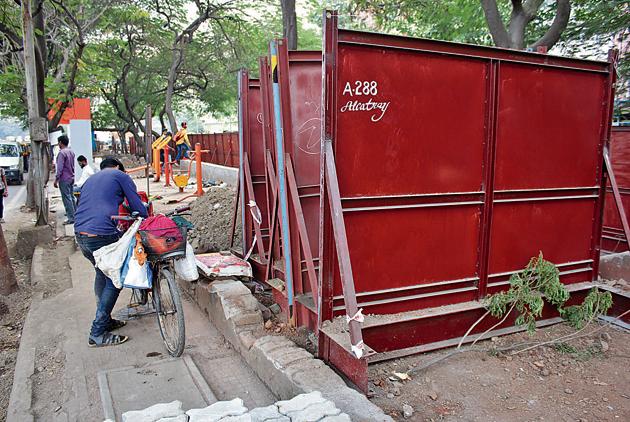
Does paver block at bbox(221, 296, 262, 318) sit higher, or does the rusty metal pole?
the rusty metal pole

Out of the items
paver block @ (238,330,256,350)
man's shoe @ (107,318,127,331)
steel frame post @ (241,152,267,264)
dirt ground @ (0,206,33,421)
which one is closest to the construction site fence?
dirt ground @ (0,206,33,421)

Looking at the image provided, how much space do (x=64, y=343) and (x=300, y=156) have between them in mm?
2961

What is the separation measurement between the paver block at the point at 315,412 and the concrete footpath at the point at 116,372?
41.2 inches

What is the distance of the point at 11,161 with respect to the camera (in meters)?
22.3

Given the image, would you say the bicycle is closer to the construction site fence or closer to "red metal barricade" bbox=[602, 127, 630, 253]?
"red metal barricade" bbox=[602, 127, 630, 253]

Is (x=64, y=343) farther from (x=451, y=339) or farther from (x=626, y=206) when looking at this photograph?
(x=626, y=206)

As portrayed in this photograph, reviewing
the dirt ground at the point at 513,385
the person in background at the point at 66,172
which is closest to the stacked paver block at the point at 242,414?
the dirt ground at the point at 513,385

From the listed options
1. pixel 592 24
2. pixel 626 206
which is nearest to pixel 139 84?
pixel 592 24

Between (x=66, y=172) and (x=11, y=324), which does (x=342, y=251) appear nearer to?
(x=11, y=324)

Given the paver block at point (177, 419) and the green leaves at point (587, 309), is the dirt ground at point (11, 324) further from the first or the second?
the green leaves at point (587, 309)

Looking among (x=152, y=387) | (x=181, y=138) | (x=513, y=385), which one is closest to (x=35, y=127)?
(x=181, y=138)

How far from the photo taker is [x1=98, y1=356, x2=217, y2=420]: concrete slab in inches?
144

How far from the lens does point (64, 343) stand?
4773 mm

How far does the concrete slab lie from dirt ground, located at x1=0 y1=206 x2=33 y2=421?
841 mm
